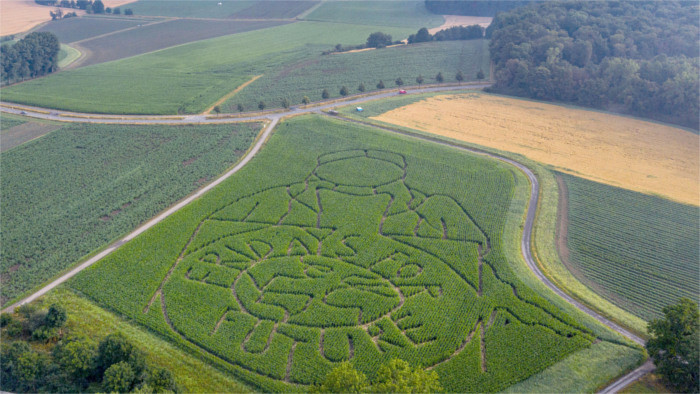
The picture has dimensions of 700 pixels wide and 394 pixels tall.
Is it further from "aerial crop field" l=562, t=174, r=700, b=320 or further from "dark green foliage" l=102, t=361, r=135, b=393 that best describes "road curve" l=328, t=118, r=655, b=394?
"dark green foliage" l=102, t=361, r=135, b=393

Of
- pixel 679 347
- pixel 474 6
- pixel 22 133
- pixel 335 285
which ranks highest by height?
pixel 474 6

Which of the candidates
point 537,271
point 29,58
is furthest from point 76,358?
point 29,58

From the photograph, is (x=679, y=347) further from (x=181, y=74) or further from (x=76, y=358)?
(x=181, y=74)

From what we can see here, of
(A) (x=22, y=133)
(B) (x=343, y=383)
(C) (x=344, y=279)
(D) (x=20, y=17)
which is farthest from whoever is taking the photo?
(D) (x=20, y=17)

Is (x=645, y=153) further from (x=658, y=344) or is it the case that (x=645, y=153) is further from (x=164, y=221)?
(x=164, y=221)

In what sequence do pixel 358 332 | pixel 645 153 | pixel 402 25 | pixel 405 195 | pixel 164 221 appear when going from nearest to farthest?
1. pixel 358 332
2. pixel 164 221
3. pixel 405 195
4. pixel 645 153
5. pixel 402 25

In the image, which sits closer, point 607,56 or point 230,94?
point 607,56

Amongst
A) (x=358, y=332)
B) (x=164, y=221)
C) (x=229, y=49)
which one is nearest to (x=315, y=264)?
(x=358, y=332)
